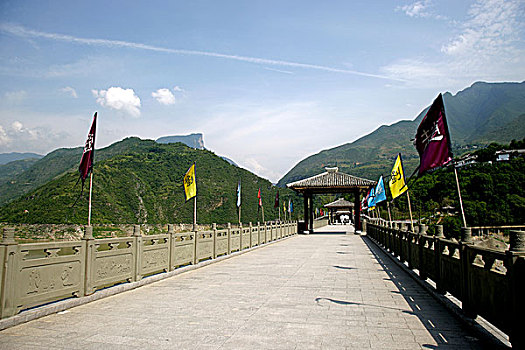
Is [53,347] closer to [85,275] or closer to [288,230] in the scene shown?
[85,275]

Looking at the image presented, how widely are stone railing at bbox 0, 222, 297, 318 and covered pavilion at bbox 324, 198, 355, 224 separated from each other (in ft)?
129

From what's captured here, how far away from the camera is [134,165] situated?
67.7 meters

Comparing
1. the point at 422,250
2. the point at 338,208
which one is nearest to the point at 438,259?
the point at 422,250

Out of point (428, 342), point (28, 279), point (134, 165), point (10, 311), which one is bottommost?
point (428, 342)

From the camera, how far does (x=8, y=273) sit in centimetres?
507

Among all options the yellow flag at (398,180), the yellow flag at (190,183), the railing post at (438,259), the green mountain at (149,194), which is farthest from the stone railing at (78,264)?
the green mountain at (149,194)

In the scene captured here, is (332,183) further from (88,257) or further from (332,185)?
(88,257)

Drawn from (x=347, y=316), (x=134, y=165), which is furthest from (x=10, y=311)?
(x=134, y=165)

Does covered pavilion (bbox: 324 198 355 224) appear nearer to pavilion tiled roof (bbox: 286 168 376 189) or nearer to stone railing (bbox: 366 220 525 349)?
pavilion tiled roof (bbox: 286 168 376 189)

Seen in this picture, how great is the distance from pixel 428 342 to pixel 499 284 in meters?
1.01

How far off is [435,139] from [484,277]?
3.92 metres

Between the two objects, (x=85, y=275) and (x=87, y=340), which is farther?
(x=85, y=275)

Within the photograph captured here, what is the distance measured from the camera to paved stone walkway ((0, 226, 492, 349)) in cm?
457

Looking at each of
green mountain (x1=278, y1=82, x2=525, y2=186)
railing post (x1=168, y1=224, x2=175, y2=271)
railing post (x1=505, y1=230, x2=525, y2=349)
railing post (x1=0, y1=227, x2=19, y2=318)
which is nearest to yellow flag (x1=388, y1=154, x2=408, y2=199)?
railing post (x1=168, y1=224, x2=175, y2=271)
